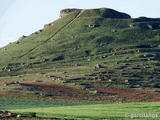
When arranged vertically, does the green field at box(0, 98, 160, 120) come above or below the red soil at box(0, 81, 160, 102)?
above

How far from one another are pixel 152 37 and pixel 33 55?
53.6 meters

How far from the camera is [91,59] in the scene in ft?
504

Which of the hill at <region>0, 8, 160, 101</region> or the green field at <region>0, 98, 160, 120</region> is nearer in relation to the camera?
the green field at <region>0, 98, 160, 120</region>

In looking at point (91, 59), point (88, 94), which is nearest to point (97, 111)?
point (88, 94)

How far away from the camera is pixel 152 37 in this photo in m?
179

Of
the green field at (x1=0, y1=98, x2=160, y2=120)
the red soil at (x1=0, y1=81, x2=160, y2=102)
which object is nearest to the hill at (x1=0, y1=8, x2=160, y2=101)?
the red soil at (x1=0, y1=81, x2=160, y2=102)

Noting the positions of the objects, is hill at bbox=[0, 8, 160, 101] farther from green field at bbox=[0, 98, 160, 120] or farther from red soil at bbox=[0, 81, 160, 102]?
green field at bbox=[0, 98, 160, 120]

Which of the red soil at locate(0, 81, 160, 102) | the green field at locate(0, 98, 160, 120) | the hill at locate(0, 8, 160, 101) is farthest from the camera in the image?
the hill at locate(0, 8, 160, 101)

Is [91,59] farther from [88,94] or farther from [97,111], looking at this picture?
[97,111]

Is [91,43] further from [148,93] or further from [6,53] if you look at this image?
[148,93]

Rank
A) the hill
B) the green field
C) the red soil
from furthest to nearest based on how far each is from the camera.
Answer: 1. the hill
2. the red soil
3. the green field

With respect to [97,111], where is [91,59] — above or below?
below

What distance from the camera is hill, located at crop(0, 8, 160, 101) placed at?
109 m

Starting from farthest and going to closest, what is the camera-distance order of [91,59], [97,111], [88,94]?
1. [91,59]
2. [88,94]
3. [97,111]
